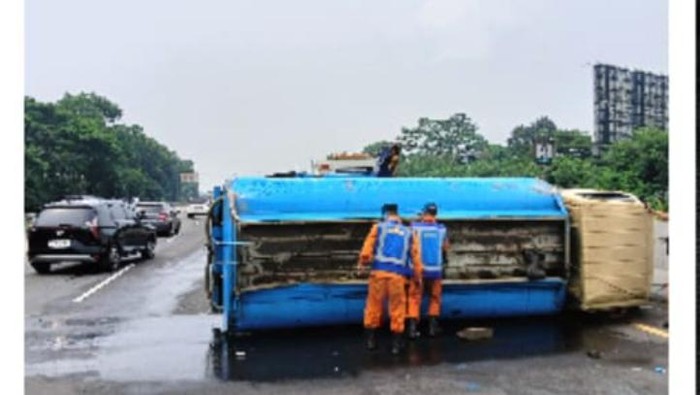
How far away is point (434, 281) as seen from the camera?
8.36 m

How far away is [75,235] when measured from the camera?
1603 centimetres

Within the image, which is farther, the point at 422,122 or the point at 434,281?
the point at 422,122

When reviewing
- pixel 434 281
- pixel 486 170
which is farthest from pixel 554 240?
pixel 486 170

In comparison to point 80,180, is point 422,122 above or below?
above

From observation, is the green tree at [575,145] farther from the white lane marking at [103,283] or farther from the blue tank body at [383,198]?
the blue tank body at [383,198]

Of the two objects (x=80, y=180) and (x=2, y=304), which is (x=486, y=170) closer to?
(x=80, y=180)

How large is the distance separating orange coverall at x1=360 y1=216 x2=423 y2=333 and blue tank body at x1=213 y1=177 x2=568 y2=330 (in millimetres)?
606

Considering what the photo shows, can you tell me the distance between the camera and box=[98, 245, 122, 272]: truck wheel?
1649 centimetres

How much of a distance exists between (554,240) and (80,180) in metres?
58.1

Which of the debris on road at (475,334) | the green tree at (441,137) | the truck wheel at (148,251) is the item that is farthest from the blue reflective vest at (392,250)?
the green tree at (441,137)

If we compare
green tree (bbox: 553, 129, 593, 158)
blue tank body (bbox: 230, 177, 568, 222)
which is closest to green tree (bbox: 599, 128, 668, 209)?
green tree (bbox: 553, 129, 593, 158)

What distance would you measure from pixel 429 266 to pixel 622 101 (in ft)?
170

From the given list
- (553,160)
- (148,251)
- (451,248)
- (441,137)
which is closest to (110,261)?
(148,251)

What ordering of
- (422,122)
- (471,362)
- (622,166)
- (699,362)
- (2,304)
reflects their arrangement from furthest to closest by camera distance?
(422,122) → (622,166) → (471,362) → (2,304) → (699,362)
